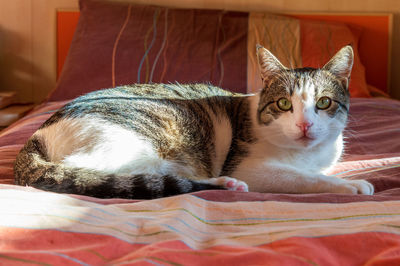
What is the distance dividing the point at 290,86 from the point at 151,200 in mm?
589

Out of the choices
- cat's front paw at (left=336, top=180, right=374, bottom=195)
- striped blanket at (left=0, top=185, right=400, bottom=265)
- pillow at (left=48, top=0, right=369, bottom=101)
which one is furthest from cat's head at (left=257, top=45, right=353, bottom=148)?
pillow at (left=48, top=0, right=369, bottom=101)

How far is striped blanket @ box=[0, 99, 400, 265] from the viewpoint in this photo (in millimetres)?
665

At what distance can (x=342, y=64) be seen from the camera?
1.33 metres

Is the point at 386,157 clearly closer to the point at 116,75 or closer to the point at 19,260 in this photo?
the point at 19,260

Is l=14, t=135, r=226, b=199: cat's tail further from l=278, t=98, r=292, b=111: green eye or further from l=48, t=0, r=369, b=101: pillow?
l=48, t=0, r=369, b=101: pillow

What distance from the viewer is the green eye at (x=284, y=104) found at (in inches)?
50.5

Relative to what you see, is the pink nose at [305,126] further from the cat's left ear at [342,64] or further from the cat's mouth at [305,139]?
the cat's left ear at [342,64]

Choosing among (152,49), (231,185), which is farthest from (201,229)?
(152,49)

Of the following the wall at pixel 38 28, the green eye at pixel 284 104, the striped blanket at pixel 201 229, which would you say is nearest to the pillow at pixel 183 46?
the wall at pixel 38 28

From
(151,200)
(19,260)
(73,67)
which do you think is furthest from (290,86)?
(73,67)

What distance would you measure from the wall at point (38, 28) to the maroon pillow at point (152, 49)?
0.44 meters

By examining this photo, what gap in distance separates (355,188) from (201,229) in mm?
475

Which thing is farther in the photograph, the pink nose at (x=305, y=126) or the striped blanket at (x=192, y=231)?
the pink nose at (x=305, y=126)

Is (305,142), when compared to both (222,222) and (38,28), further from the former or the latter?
(38,28)
